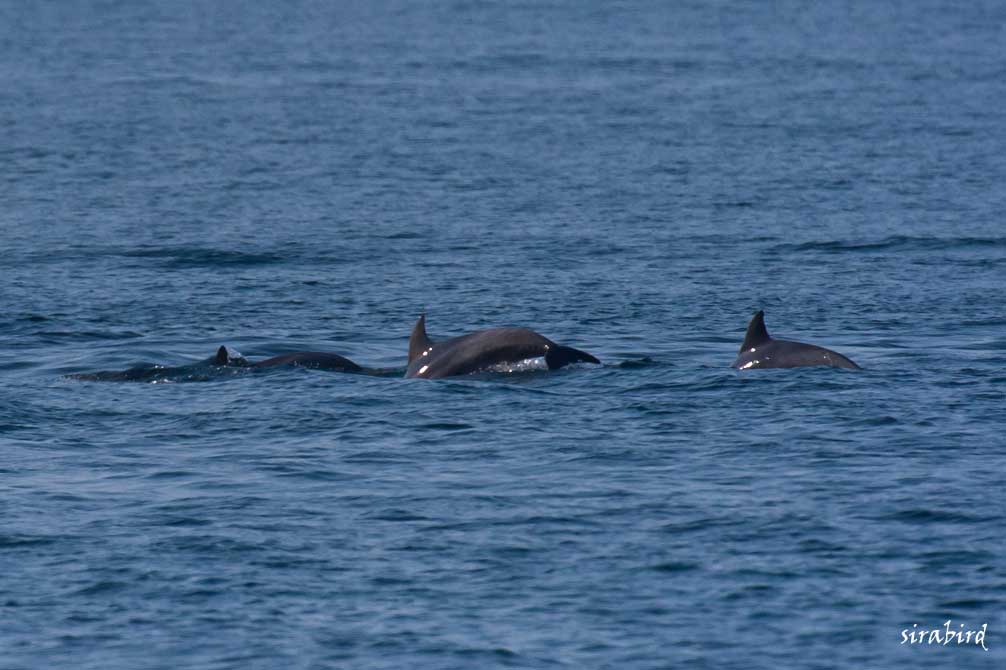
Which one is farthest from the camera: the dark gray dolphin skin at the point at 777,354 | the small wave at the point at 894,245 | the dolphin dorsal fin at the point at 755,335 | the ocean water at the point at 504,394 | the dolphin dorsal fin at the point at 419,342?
the small wave at the point at 894,245

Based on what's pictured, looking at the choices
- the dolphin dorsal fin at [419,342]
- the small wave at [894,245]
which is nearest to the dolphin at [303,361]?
the dolphin dorsal fin at [419,342]

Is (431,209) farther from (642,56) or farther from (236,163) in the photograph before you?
(642,56)

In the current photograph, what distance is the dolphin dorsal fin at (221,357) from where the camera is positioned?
2250 cm

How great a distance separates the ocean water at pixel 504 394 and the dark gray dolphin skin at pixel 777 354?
1.12 feet

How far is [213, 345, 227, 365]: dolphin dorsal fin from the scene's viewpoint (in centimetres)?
2250

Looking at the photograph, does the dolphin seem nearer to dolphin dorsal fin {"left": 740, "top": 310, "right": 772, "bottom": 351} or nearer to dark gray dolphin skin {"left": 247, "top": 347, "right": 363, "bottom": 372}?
dark gray dolphin skin {"left": 247, "top": 347, "right": 363, "bottom": 372}

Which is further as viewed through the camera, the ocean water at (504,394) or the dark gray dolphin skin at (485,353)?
the dark gray dolphin skin at (485,353)

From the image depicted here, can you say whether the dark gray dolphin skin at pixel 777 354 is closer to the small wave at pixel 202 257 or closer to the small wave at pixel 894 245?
the small wave at pixel 894 245

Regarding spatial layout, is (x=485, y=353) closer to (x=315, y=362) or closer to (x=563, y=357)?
(x=563, y=357)

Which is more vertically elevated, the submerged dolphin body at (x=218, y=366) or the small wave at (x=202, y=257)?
the small wave at (x=202, y=257)

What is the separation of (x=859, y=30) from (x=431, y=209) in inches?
2341

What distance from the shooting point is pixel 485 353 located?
72.0 feet

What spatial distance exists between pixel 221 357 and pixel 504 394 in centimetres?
382

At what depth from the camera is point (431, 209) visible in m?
38.1
